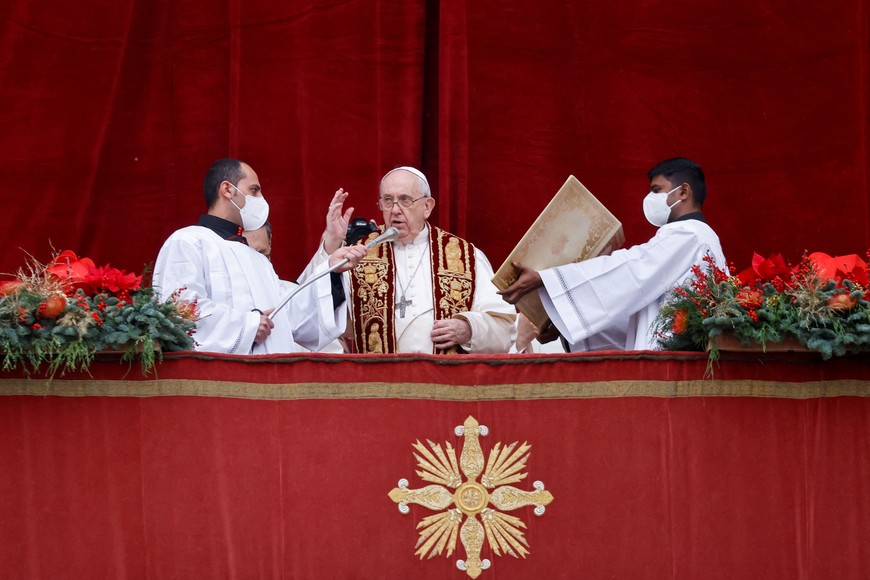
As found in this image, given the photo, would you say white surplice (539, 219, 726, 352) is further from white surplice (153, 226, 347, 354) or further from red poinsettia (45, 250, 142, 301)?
red poinsettia (45, 250, 142, 301)

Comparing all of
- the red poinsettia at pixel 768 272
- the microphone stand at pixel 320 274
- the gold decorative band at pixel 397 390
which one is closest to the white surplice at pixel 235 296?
the microphone stand at pixel 320 274

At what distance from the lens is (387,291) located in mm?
6980

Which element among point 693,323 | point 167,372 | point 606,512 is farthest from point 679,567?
point 167,372

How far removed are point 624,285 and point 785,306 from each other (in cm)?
→ 113

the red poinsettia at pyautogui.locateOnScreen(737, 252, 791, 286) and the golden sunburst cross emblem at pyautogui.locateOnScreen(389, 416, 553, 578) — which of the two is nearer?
the golden sunburst cross emblem at pyautogui.locateOnScreen(389, 416, 553, 578)

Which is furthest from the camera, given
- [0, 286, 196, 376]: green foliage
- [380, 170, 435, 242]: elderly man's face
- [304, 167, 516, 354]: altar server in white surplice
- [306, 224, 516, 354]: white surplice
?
[380, 170, 435, 242]: elderly man's face

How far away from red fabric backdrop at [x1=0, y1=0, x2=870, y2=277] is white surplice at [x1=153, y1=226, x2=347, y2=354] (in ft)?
5.29

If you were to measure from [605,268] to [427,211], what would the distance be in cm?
138

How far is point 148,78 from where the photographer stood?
8.22 meters

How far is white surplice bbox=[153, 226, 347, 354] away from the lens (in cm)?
596

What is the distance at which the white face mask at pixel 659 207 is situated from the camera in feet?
21.4

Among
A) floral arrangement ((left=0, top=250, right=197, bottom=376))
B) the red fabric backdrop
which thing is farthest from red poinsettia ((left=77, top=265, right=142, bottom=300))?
the red fabric backdrop

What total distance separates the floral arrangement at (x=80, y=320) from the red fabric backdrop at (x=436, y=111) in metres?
2.92

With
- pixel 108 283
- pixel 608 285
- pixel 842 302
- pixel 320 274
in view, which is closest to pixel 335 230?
pixel 320 274
